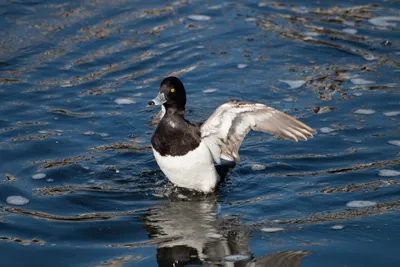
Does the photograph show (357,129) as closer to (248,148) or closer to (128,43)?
(248,148)

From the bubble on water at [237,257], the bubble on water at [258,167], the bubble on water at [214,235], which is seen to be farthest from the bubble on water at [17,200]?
the bubble on water at [258,167]

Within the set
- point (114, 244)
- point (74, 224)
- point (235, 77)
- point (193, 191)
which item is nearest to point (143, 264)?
point (114, 244)

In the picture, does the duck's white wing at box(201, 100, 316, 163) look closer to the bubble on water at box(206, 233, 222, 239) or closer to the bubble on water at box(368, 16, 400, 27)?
the bubble on water at box(206, 233, 222, 239)

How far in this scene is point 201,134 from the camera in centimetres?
687

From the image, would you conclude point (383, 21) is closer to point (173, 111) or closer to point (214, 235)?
point (173, 111)

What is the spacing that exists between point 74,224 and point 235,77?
13.9 ft

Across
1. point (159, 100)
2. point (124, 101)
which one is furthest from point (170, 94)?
→ point (124, 101)

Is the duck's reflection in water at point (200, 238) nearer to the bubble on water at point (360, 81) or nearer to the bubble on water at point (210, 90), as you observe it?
the bubble on water at point (210, 90)

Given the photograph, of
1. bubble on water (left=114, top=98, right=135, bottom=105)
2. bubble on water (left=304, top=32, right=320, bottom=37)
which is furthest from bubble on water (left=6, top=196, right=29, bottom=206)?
bubble on water (left=304, top=32, right=320, bottom=37)

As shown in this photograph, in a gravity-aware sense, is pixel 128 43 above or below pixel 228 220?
above

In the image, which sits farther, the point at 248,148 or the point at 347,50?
the point at 347,50

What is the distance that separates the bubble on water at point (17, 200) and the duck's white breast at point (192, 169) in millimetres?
1273

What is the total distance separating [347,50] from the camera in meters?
10.3

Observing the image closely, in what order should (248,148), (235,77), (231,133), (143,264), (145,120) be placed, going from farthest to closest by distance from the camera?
1. (235,77)
2. (145,120)
3. (248,148)
4. (231,133)
5. (143,264)
